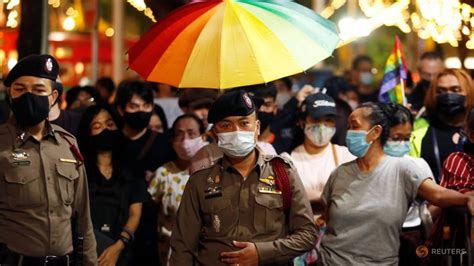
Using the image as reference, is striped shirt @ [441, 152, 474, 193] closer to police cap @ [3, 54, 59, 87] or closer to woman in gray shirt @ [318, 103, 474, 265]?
woman in gray shirt @ [318, 103, 474, 265]

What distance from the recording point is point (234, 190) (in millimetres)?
7188

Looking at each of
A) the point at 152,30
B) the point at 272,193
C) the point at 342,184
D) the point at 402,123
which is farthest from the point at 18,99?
the point at 402,123

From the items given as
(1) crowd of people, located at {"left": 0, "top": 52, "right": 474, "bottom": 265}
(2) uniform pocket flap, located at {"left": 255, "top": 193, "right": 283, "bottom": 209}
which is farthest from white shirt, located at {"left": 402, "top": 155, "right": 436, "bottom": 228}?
→ (2) uniform pocket flap, located at {"left": 255, "top": 193, "right": 283, "bottom": 209}

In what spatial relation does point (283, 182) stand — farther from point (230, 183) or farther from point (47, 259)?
point (47, 259)

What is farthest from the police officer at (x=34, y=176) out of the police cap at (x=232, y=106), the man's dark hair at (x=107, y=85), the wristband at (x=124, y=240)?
the man's dark hair at (x=107, y=85)

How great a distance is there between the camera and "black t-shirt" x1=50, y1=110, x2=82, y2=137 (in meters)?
9.22

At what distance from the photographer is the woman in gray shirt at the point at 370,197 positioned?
25.4 ft

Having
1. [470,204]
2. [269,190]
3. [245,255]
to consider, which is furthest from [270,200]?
[470,204]

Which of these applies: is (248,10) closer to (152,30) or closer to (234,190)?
(152,30)

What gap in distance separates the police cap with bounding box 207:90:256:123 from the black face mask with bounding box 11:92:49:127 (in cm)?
117

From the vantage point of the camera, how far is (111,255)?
880cm

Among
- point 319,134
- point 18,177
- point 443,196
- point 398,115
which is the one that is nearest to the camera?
point 18,177

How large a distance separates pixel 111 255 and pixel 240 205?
6.76 feet

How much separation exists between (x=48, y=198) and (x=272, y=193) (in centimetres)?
153
